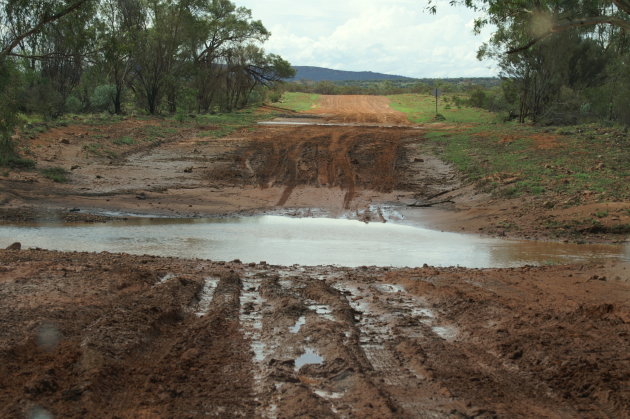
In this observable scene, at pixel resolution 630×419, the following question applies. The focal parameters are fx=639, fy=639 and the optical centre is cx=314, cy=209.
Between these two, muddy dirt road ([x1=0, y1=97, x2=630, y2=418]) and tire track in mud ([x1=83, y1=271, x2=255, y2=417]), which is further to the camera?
muddy dirt road ([x1=0, y1=97, x2=630, y2=418])

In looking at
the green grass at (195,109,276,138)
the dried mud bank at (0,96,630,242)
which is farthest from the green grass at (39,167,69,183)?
the green grass at (195,109,276,138)

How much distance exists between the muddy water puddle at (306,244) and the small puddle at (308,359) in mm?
4936

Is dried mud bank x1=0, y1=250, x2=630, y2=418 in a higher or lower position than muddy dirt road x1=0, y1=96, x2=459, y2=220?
higher

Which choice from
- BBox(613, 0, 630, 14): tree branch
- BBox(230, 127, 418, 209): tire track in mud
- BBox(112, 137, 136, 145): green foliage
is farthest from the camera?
BBox(112, 137, 136, 145): green foliage

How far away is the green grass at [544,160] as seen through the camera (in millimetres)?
16078

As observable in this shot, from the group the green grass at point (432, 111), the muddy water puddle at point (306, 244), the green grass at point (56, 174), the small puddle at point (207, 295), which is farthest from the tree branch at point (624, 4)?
the green grass at point (432, 111)

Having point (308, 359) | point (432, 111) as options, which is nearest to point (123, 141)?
point (308, 359)

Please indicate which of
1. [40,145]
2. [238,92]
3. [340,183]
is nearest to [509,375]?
[340,183]

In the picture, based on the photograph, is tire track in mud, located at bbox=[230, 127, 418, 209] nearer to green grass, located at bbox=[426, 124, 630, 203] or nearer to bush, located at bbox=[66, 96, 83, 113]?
green grass, located at bbox=[426, 124, 630, 203]

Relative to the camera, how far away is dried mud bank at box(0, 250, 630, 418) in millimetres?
4461

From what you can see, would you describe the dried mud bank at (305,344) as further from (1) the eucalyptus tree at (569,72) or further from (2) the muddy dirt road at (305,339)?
(1) the eucalyptus tree at (569,72)

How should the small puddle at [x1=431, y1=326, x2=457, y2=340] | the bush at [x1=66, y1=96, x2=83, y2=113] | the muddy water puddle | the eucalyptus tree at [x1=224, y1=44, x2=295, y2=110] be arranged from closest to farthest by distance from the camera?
the small puddle at [x1=431, y1=326, x2=457, y2=340] → the muddy water puddle → the bush at [x1=66, y1=96, x2=83, y2=113] → the eucalyptus tree at [x1=224, y1=44, x2=295, y2=110]

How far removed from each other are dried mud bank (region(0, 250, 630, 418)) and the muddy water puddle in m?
2.18

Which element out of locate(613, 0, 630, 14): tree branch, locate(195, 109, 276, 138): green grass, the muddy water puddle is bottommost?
the muddy water puddle
